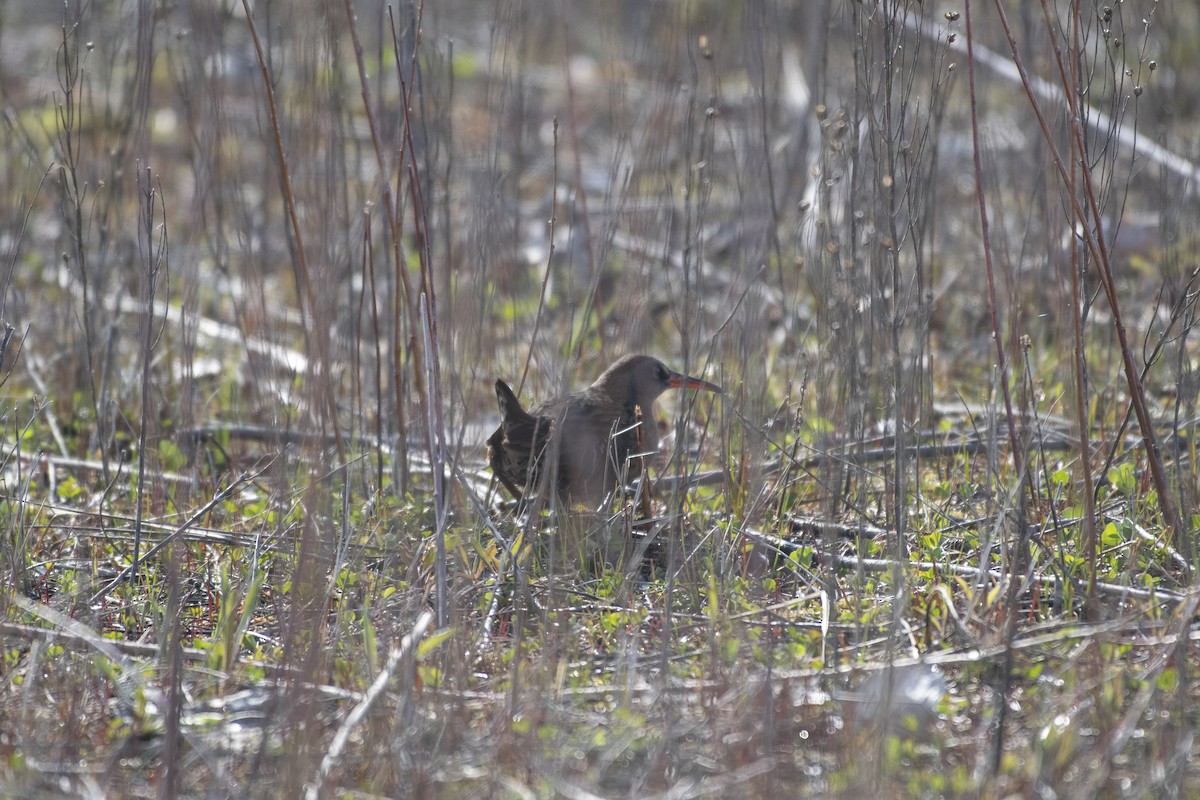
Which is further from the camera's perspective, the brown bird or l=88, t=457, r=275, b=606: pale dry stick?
the brown bird

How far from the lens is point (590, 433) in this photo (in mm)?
4258

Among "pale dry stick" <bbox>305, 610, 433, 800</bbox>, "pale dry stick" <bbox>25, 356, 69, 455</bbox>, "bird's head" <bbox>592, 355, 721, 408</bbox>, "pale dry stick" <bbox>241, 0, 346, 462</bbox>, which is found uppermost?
"pale dry stick" <bbox>241, 0, 346, 462</bbox>

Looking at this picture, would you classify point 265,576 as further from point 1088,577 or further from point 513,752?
point 1088,577

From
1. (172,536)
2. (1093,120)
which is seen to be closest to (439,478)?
(172,536)

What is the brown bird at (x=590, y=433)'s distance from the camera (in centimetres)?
391

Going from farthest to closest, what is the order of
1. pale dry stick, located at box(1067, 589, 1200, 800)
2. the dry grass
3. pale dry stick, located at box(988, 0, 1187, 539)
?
pale dry stick, located at box(988, 0, 1187, 539), the dry grass, pale dry stick, located at box(1067, 589, 1200, 800)

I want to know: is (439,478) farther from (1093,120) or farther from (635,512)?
(1093,120)

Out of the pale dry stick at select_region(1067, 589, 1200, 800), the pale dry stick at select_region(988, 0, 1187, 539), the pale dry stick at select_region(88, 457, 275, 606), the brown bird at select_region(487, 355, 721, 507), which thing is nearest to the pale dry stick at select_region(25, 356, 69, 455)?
the pale dry stick at select_region(88, 457, 275, 606)

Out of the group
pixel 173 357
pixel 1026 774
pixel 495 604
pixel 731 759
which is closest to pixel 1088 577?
pixel 1026 774

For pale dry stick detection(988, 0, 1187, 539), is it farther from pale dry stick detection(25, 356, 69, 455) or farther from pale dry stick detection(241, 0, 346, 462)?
pale dry stick detection(25, 356, 69, 455)

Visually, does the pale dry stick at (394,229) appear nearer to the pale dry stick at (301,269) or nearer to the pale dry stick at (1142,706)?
the pale dry stick at (301,269)

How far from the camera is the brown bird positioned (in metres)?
3.91

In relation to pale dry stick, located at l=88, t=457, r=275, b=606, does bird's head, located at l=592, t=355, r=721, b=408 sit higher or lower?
higher

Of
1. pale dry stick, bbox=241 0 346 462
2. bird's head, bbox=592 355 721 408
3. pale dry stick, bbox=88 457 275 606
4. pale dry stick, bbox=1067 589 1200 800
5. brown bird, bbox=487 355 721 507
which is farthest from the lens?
bird's head, bbox=592 355 721 408
